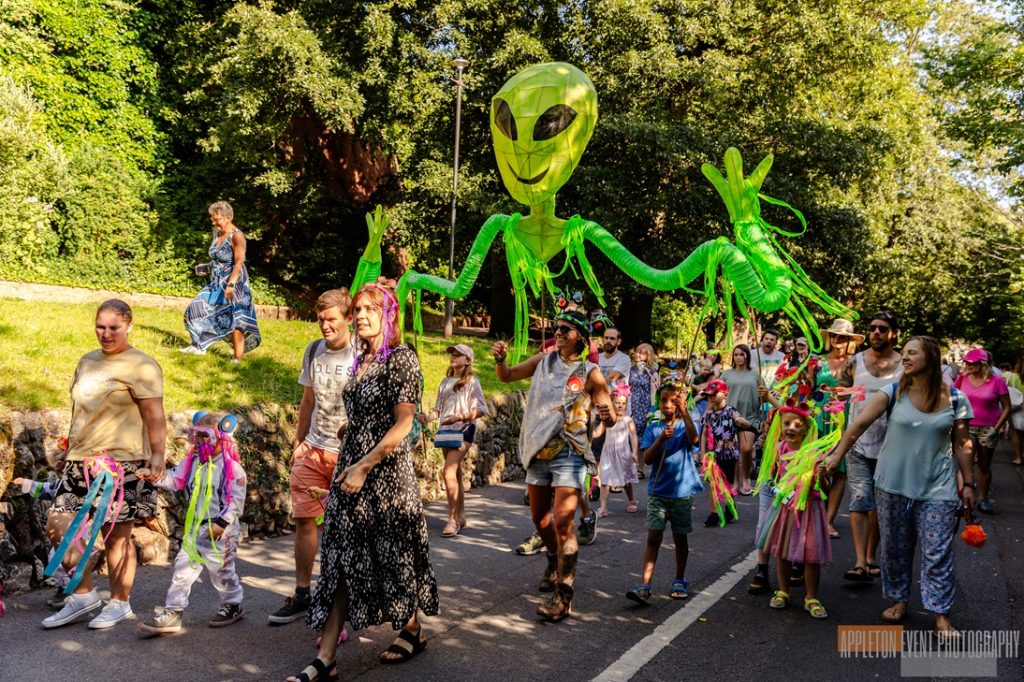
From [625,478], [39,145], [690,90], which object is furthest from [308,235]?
[625,478]

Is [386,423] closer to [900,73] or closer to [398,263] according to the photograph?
[398,263]

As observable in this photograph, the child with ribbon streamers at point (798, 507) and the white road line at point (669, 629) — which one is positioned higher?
the child with ribbon streamers at point (798, 507)

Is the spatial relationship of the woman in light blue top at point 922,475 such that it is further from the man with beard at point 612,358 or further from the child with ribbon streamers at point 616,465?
the man with beard at point 612,358

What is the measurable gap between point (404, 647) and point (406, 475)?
943mm

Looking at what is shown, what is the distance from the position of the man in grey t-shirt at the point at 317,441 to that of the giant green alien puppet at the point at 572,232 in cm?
93

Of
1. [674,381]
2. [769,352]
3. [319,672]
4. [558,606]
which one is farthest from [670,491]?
[769,352]

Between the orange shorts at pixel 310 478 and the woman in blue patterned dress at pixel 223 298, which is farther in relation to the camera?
the woman in blue patterned dress at pixel 223 298

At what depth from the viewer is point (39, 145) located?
17.0 meters

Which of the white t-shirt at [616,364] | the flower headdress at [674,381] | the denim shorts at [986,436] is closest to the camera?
the flower headdress at [674,381]

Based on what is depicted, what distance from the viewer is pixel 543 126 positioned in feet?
17.7

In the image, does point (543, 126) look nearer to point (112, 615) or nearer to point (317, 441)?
point (317, 441)

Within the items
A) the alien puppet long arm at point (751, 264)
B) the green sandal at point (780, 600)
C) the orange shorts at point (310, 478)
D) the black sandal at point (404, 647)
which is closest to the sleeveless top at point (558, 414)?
the alien puppet long arm at point (751, 264)

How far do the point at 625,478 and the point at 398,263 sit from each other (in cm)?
1688

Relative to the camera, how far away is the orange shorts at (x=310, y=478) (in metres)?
5.20
